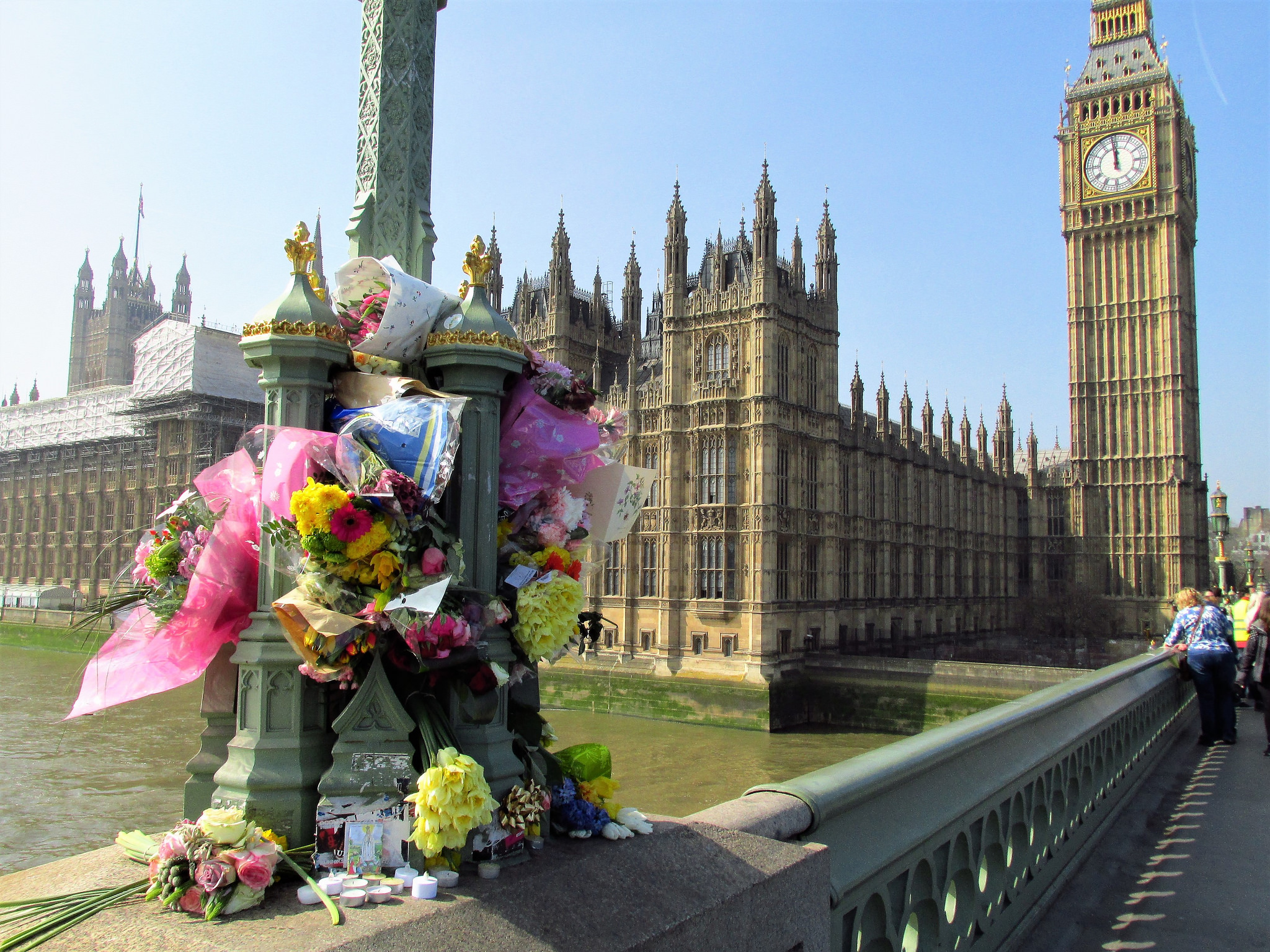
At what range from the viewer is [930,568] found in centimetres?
4016

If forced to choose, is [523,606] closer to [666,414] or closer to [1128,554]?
[666,414]

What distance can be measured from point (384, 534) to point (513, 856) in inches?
33.3

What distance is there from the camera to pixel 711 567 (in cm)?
2941

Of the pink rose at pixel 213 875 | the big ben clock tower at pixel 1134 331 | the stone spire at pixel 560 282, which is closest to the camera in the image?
the pink rose at pixel 213 875

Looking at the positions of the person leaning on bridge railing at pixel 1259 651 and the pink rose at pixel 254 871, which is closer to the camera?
the pink rose at pixel 254 871

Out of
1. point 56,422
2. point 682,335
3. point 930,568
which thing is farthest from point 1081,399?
point 56,422

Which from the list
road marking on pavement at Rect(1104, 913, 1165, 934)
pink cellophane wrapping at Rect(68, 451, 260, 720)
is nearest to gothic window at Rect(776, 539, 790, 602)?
road marking on pavement at Rect(1104, 913, 1165, 934)

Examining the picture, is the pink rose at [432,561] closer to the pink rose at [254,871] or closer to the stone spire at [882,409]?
the pink rose at [254,871]

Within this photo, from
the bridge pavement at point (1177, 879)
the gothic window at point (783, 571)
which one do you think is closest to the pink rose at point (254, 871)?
the bridge pavement at point (1177, 879)

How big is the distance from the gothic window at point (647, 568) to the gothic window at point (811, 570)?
494cm

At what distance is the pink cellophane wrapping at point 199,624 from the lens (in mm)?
2439

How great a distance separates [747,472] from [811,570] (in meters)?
4.46

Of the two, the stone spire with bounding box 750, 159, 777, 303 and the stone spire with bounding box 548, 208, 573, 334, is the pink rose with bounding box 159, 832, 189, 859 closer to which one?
the stone spire with bounding box 750, 159, 777, 303

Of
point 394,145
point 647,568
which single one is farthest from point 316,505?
point 647,568
